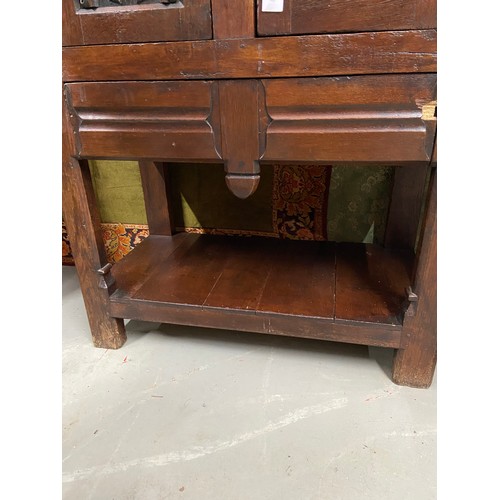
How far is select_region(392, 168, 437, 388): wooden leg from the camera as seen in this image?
837 millimetres

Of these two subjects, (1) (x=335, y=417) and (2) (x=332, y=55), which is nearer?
(2) (x=332, y=55)

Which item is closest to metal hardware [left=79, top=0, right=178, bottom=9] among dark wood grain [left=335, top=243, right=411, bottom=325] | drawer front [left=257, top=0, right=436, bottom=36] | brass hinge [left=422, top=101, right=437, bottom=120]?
drawer front [left=257, top=0, right=436, bottom=36]

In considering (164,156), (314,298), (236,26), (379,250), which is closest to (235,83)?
(236,26)

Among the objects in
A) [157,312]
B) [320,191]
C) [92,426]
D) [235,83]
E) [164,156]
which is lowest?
[92,426]

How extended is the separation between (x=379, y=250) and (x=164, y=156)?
2.62 feet

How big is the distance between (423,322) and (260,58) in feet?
2.19

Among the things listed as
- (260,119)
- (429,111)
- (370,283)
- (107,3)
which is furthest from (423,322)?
(107,3)

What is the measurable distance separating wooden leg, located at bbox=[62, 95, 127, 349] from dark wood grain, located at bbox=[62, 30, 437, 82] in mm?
156

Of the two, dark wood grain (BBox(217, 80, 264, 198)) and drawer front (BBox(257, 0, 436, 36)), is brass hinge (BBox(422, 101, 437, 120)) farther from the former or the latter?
dark wood grain (BBox(217, 80, 264, 198))

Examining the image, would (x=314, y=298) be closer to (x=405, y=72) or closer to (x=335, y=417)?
(x=335, y=417)

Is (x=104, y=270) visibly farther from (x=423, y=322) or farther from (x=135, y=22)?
(x=423, y=322)

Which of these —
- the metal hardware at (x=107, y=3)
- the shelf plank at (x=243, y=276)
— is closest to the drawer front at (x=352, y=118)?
the metal hardware at (x=107, y=3)

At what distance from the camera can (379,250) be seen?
1335 mm

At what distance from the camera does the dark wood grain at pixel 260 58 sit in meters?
0.71
